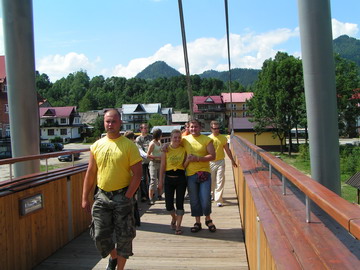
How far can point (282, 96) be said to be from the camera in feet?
143

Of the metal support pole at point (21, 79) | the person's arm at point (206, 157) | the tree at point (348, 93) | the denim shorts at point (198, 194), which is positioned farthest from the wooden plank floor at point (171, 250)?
the tree at point (348, 93)

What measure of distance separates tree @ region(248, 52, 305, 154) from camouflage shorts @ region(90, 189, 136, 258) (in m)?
41.6

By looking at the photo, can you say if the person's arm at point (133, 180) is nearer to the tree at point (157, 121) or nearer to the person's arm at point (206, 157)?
the person's arm at point (206, 157)

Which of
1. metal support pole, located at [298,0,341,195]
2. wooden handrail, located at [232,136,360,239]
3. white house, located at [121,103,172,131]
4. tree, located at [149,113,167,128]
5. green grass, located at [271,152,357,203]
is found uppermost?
white house, located at [121,103,172,131]

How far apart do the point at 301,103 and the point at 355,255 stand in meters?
43.3

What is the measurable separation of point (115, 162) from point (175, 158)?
5.39 ft

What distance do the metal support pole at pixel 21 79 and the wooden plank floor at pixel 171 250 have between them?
1.38m

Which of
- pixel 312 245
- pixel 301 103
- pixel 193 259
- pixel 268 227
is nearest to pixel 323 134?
pixel 268 227

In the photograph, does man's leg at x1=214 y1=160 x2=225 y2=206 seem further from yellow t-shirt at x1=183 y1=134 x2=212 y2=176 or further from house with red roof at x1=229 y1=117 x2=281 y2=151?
house with red roof at x1=229 y1=117 x2=281 y2=151

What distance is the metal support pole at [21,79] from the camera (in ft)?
14.8

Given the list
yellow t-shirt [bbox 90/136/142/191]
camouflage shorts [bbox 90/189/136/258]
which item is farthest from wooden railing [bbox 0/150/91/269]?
yellow t-shirt [bbox 90/136/142/191]

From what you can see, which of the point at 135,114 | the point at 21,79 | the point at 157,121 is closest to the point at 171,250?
the point at 21,79

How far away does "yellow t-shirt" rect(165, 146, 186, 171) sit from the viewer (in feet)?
15.7

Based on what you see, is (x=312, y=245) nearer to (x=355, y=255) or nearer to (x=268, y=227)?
(x=355, y=255)
